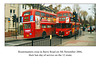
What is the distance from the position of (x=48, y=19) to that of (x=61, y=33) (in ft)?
9.29

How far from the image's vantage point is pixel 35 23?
13523 mm

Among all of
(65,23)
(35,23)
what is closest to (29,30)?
(35,23)

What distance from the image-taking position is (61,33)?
16.1 meters

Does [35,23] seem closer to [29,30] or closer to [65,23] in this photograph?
[29,30]


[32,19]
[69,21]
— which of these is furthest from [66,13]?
[32,19]

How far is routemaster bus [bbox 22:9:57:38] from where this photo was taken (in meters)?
13.3

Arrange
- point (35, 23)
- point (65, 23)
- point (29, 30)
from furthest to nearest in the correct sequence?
point (65, 23) < point (29, 30) < point (35, 23)

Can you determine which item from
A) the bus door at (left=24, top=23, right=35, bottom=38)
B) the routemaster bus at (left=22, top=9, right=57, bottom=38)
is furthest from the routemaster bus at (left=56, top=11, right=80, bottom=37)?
the bus door at (left=24, top=23, right=35, bottom=38)

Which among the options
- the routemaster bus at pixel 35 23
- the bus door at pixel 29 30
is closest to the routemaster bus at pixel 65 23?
the routemaster bus at pixel 35 23

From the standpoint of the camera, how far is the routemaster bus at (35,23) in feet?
43.5

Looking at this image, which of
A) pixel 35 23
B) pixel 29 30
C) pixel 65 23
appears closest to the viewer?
pixel 35 23

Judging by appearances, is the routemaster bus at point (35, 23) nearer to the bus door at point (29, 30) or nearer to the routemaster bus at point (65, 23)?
the bus door at point (29, 30)

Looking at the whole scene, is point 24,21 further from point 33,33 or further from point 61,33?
point 61,33

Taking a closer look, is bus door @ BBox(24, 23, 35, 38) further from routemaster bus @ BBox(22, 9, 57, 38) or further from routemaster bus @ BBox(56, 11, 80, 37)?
routemaster bus @ BBox(56, 11, 80, 37)
